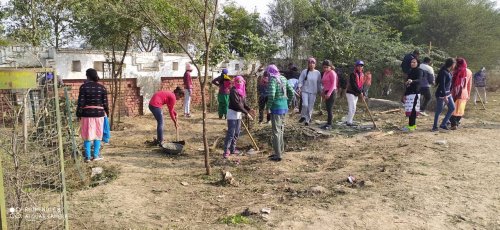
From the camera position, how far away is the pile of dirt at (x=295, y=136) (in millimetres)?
7580

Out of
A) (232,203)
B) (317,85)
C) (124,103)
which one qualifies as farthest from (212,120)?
(232,203)

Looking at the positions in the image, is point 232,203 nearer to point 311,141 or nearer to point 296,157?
point 296,157

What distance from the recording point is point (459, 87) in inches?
339

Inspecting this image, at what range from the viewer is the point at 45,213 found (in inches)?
128

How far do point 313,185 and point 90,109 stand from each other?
3461 millimetres

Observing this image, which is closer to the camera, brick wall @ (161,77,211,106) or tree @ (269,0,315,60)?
brick wall @ (161,77,211,106)

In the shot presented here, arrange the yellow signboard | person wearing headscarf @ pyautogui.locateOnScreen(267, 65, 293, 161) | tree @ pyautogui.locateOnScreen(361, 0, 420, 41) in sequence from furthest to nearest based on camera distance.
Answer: tree @ pyautogui.locateOnScreen(361, 0, 420, 41) → person wearing headscarf @ pyautogui.locateOnScreen(267, 65, 293, 161) → the yellow signboard

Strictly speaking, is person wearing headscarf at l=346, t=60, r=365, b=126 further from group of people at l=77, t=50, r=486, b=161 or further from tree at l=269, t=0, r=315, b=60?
tree at l=269, t=0, r=315, b=60

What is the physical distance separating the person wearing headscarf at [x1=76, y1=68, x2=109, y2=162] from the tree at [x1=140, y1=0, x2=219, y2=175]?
1246mm

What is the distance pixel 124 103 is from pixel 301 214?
27.6 ft

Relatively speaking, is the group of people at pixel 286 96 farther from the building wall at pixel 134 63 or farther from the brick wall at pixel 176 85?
the building wall at pixel 134 63

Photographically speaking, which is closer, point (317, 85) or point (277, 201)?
point (277, 201)

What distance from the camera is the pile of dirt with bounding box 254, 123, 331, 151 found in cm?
758

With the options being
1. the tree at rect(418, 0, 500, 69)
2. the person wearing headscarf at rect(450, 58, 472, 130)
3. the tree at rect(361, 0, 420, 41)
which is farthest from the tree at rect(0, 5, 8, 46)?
the tree at rect(418, 0, 500, 69)
